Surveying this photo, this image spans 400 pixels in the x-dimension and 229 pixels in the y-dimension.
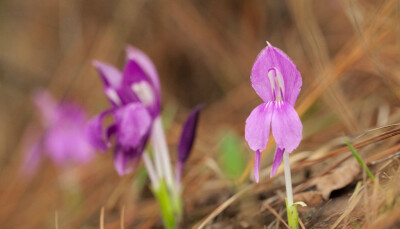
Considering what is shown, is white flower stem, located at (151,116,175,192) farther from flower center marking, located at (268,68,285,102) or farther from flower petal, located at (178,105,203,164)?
flower center marking, located at (268,68,285,102)

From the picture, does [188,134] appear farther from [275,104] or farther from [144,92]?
[275,104]

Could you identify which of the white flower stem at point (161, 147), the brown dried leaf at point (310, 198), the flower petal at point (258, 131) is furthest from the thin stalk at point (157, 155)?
the flower petal at point (258, 131)

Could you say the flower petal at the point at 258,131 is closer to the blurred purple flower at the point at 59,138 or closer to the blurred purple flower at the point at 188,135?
the blurred purple flower at the point at 188,135

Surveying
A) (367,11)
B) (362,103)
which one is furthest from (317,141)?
(367,11)

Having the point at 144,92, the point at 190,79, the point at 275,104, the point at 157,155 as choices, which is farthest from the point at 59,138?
the point at 275,104

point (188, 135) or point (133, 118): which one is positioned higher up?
point (133, 118)

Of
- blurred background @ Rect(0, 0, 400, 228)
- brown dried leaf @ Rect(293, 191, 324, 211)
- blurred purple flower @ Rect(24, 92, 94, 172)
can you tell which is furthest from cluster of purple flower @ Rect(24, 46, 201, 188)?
blurred purple flower @ Rect(24, 92, 94, 172)
